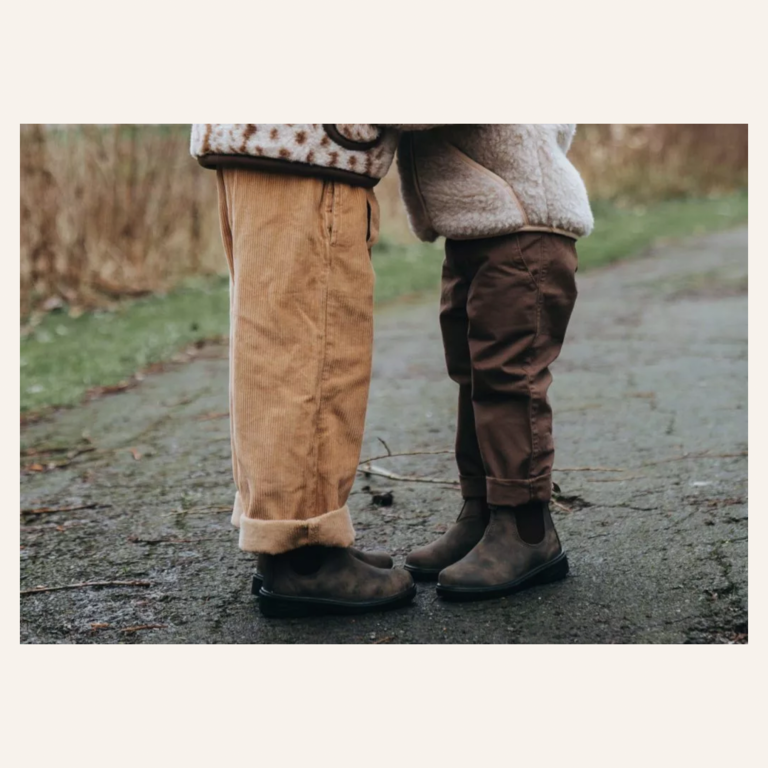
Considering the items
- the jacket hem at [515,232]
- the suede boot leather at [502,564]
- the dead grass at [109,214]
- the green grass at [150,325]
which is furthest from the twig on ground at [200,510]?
the dead grass at [109,214]

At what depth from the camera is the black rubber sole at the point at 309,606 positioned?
5.57 ft

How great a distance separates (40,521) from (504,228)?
1.43m

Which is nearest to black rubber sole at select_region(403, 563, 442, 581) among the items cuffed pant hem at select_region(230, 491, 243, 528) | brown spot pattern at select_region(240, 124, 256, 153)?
cuffed pant hem at select_region(230, 491, 243, 528)

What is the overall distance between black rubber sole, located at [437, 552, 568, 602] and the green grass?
96.4 inches

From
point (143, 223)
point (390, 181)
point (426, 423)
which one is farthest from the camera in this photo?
point (390, 181)

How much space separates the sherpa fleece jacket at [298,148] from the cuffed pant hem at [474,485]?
2.20 ft

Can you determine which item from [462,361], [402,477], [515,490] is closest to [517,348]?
[462,361]

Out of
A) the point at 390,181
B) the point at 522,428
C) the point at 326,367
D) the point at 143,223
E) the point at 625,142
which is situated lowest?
the point at 522,428

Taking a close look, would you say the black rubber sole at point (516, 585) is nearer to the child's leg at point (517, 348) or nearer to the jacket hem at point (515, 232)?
the child's leg at point (517, 348)

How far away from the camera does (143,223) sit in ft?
21.5

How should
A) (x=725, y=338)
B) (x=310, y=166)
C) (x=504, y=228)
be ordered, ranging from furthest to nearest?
1. (x=725, y=338)
2. (x=504, y=228)
3. (x=310, y=166)

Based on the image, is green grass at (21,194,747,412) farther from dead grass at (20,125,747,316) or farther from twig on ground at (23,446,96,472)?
twig on ground at (23,446,96,472)
